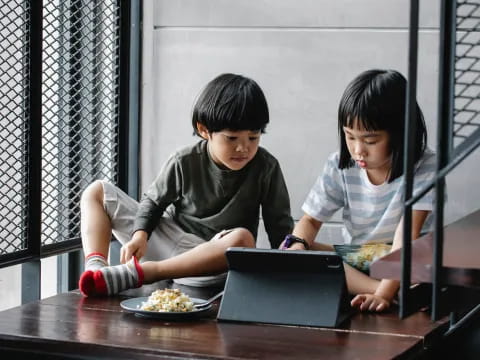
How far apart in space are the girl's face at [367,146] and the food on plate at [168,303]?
2.47 feet

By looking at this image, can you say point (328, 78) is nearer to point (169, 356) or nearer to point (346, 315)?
point (346, 315)

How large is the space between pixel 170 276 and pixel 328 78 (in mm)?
1136

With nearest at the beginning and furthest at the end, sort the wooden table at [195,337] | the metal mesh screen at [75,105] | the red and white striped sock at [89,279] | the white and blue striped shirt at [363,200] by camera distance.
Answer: the wooden table at [195,337] → the red and white striped sock at [89,279] → the white and blue striped shirt at [363,200] → the metal mesh screen at [75,105]

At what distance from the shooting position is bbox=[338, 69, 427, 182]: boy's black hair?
9.33 feet

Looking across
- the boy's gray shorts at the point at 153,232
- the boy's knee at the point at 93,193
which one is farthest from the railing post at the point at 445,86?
the boy's knee at the point at 93,193

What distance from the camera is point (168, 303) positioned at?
249cm

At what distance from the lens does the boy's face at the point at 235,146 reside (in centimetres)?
307

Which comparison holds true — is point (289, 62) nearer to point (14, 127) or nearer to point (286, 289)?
point (14, 127)

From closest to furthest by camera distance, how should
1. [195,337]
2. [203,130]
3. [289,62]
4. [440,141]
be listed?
[440,141] → [195,337] → [203,130] → [289,62]

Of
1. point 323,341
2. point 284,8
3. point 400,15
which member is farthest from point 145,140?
point 323,341

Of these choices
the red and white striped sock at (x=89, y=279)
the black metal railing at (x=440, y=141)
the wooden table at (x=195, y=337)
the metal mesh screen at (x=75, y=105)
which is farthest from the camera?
the metal mesh screen at (x=75, y=105)

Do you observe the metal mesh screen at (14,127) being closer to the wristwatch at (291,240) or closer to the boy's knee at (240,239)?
the boy's knee at (240,239)

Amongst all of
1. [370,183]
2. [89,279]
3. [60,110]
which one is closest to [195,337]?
[89,279]

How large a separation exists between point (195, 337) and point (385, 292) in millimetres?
724
